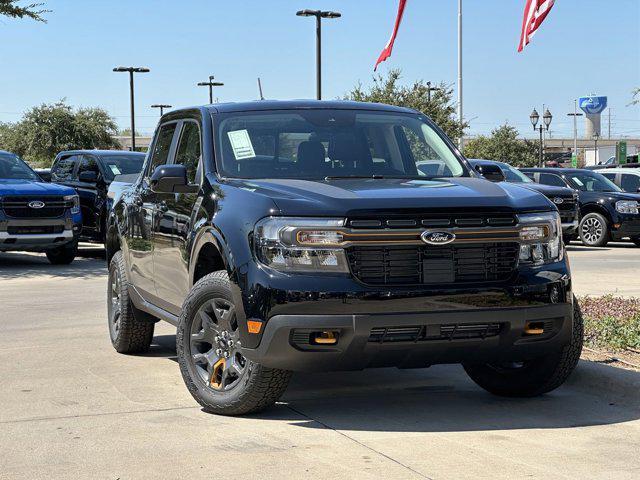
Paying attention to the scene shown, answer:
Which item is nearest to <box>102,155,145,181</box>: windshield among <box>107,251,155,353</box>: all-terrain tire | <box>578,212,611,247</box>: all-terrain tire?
<box>578,212,611,247</box>: all-terrain tire

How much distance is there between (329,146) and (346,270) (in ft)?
5.15

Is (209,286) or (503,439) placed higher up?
(209,286)

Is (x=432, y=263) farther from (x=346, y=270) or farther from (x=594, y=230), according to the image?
(x=594, y=230)

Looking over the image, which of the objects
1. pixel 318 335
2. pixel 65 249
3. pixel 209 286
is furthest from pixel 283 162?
pixel 65 249

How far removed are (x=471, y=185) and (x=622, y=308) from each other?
4.17 metres

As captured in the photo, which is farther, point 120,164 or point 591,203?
point 591,203

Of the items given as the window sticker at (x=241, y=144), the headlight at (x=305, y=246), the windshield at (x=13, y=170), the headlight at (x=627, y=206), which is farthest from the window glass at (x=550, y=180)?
the headlight at (x=305, y=246)

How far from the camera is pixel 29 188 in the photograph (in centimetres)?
1783

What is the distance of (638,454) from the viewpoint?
5.52 m

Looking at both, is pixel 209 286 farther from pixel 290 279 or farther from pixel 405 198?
pixel 405 198

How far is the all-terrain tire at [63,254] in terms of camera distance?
60.6ft

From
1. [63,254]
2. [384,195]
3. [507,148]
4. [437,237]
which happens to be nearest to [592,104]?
[507,148]

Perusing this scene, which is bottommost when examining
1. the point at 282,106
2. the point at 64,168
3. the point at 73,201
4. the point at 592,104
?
the point at 73,201

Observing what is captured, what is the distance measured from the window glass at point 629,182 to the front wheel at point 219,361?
2137 centimetres
